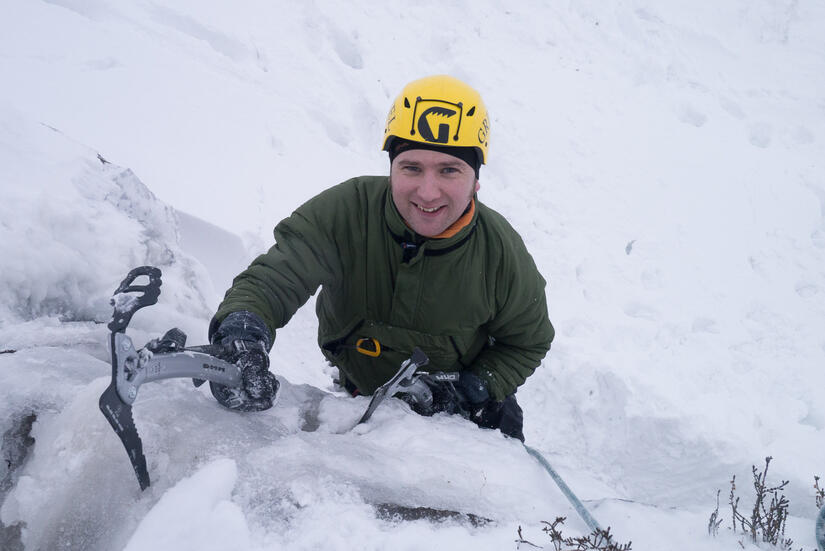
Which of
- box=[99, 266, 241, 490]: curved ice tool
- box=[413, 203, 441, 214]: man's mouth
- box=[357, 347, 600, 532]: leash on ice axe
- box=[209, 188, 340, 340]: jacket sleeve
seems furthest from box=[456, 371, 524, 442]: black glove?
box=[99, 266, 241, 490]: curved ice tool

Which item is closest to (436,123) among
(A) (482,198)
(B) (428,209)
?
(B) (428,209)

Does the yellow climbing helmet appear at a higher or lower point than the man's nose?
higher

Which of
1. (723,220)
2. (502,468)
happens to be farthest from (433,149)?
(723,220)

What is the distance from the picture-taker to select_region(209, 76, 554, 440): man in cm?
245

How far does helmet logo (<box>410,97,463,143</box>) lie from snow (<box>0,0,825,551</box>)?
140cm

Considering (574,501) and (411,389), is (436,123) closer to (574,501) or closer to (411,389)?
(411,389)

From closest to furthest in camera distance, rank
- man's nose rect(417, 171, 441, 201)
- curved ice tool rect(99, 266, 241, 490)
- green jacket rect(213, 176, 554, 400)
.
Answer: curved ice tool rect(99, 266, 241, 490)
man's nose rect(417, 171, 441, 201)
green jacket rect(213, 176, 554, 400)

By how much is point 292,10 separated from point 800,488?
9329 mm

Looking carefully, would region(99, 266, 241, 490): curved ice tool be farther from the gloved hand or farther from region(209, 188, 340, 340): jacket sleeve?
region(209, 188, 340, 340): jacket sleeve

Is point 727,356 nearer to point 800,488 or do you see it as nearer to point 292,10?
point 800,488

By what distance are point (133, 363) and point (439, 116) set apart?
167 centimetres

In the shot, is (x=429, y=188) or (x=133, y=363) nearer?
(x=133, y=363)

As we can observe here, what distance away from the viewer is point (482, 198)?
25.4ft

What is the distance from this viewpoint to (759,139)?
10031 mm
